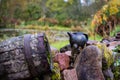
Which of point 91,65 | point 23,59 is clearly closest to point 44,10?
point 91,65

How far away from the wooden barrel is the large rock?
0.97 meters

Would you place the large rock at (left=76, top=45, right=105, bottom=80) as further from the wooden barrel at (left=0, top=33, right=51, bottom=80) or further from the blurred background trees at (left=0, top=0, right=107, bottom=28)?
the blurred background trees at (left=0, top=0, right=107, bottom=28)

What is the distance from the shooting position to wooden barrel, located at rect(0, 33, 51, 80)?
154 inches

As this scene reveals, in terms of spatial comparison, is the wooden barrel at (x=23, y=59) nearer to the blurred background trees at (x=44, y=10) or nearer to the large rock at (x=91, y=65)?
the large rock at (x=91, y=65)

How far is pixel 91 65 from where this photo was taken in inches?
189

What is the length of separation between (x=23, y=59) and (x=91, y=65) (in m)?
1.31

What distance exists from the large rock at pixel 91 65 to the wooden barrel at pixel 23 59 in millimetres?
973

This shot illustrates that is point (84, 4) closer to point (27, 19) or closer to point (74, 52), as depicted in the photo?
point (27, 19)

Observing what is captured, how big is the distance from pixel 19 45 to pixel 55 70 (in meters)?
0.81

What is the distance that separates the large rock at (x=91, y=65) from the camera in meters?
4.79

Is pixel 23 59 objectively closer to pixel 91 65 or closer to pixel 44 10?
pixel 91 65

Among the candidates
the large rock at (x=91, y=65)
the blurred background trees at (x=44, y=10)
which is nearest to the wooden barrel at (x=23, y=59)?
the large rock at (x=91, y=65)

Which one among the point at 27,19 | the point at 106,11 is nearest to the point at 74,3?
the point at 27,19

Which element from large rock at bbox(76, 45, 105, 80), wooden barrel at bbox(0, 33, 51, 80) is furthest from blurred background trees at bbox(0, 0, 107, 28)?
wooden barrel at bbox(0, 33, 51, 80)
